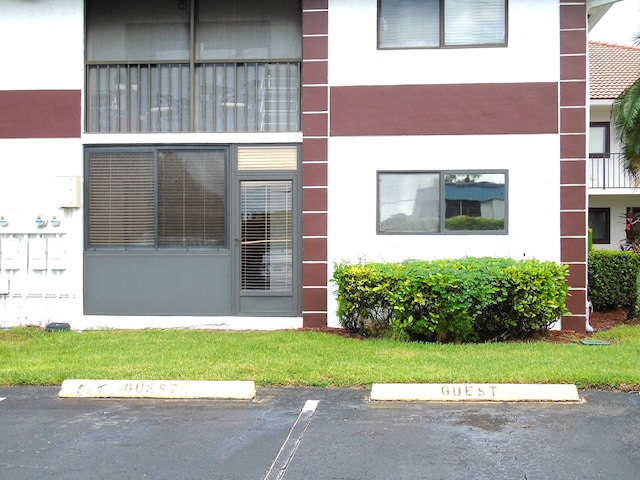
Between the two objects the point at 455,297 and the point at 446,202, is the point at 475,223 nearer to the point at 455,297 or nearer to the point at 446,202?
the point at 446,202

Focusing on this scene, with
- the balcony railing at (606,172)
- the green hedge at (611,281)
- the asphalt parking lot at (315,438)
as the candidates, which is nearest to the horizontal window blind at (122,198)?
the asphalt parking lot at (315,438)

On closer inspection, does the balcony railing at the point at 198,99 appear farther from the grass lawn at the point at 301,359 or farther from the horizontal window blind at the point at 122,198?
the grass lawn at the point at 301,359

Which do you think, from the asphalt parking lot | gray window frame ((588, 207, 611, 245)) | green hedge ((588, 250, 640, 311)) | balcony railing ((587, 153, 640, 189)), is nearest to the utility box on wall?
the asphalt parking lot

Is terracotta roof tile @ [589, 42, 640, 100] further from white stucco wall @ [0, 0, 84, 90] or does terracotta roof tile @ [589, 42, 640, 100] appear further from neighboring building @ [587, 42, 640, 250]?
white stucco wall @ [0, 0, 84, 90]

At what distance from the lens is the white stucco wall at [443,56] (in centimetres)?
1144

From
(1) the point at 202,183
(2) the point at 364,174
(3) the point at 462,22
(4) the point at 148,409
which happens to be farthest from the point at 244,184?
(4) the point at 148,409

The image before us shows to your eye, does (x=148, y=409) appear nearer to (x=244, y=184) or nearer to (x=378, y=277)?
(x=378, y=277)

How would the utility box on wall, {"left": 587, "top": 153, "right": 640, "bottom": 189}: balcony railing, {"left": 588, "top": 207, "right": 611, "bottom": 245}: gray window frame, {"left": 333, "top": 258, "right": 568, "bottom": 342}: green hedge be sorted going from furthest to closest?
{"left": 588, "top": 207, "right": 611, "bottom": 245}: gray window frame < {"left": 587, "top": 153, "right": 640, "bottom": 189}: balcony railing < the utility box on wall < {"left": 333, "top": 258, "right": 568, "bottom": 342}: green hedge

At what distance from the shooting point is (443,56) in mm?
11594

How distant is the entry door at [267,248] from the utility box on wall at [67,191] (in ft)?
8.55

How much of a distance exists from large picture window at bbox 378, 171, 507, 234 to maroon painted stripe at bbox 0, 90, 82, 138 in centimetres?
508

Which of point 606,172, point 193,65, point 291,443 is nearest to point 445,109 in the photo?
point 193,65

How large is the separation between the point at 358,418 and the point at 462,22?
7236 mm

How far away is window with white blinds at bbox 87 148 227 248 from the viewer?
39.0 ft
